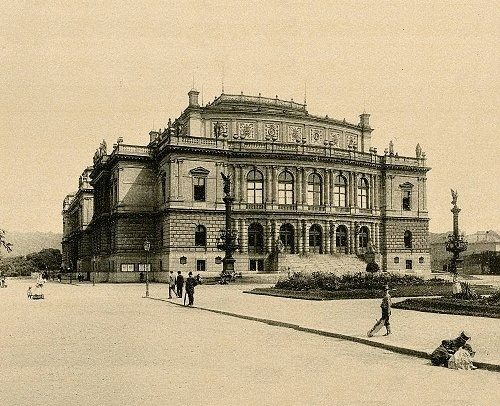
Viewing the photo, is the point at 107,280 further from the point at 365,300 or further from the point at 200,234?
the point at 365,300

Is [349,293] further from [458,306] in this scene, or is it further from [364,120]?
[364,120]

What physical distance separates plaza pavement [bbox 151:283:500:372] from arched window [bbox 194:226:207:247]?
96.7 ft

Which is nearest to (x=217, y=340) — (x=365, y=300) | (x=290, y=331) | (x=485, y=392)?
(x=290, y=331)

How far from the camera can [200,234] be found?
60594 mm

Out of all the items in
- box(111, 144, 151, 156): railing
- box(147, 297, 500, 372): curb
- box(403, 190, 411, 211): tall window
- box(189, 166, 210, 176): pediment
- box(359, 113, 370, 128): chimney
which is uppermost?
box(359, 113, 370, 128): chimney

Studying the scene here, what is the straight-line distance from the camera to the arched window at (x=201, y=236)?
60312mm

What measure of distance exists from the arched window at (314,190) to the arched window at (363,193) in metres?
5.87

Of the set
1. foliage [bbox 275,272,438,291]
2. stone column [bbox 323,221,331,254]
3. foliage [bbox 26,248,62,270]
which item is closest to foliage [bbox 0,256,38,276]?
foliage [bbox 26,248,62,270]

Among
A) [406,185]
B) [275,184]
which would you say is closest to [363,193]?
[406,185]

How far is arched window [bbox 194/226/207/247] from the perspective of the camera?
6031cm

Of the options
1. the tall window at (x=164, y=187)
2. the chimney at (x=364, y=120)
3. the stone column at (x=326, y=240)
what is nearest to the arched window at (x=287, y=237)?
the stone column at (x=326, y=240)

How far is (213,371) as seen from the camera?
11.8 metres

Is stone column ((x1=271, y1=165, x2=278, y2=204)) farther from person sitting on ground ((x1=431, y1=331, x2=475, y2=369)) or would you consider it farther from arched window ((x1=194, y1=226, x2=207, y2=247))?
person sitting on ground ((x1=431, y1=331, x2=475, y2=369))

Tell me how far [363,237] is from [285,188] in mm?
11333
